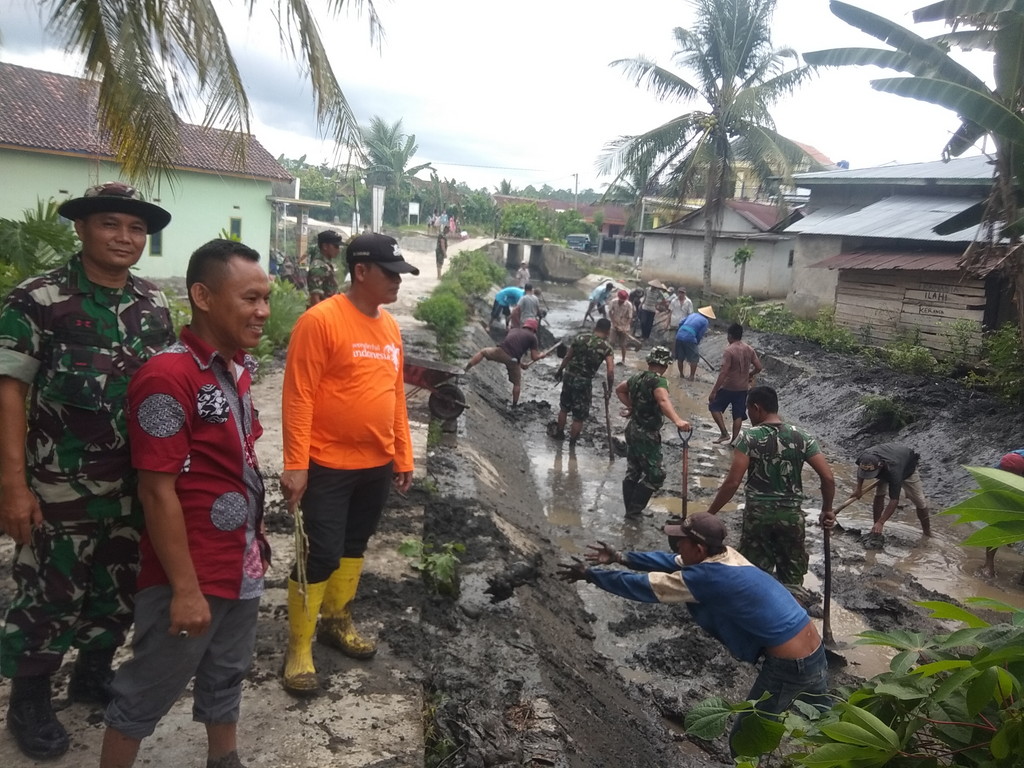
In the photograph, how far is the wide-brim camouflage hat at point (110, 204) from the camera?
2.55 metres

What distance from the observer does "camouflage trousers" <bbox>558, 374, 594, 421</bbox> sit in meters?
10.1

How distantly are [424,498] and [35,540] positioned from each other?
3647 millimetres

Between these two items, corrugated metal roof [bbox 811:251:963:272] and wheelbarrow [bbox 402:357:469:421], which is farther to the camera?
corrugated metal roof [bbox 811:251:963:272]

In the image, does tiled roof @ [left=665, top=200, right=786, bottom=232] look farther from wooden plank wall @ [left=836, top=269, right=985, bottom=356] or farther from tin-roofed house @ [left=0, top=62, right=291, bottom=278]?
tin-roofed house @ [left=0, top=62, right=291, bottom=278]

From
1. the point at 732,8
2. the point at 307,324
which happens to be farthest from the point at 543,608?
the point at 732,8

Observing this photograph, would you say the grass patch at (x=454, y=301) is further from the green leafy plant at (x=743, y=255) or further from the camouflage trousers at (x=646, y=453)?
the green leafy plant at (x=743, y=255)

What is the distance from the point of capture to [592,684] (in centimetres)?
452

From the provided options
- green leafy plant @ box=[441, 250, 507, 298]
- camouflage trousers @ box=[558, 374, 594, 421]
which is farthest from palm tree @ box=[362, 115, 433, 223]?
camouflage trousers @ box=[558, 374, 594, 421]

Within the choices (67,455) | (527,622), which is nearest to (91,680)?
(67,455)

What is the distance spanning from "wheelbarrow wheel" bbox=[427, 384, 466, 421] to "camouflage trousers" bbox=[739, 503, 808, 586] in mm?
4005

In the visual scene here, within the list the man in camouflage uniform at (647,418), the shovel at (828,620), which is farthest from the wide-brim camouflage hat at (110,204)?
the man in camouflage uniform at (647,418)

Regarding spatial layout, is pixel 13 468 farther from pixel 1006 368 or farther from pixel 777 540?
pixel 1006 368

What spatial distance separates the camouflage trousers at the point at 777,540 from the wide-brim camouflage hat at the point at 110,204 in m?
3.99

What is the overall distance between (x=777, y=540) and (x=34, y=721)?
4171 mm
